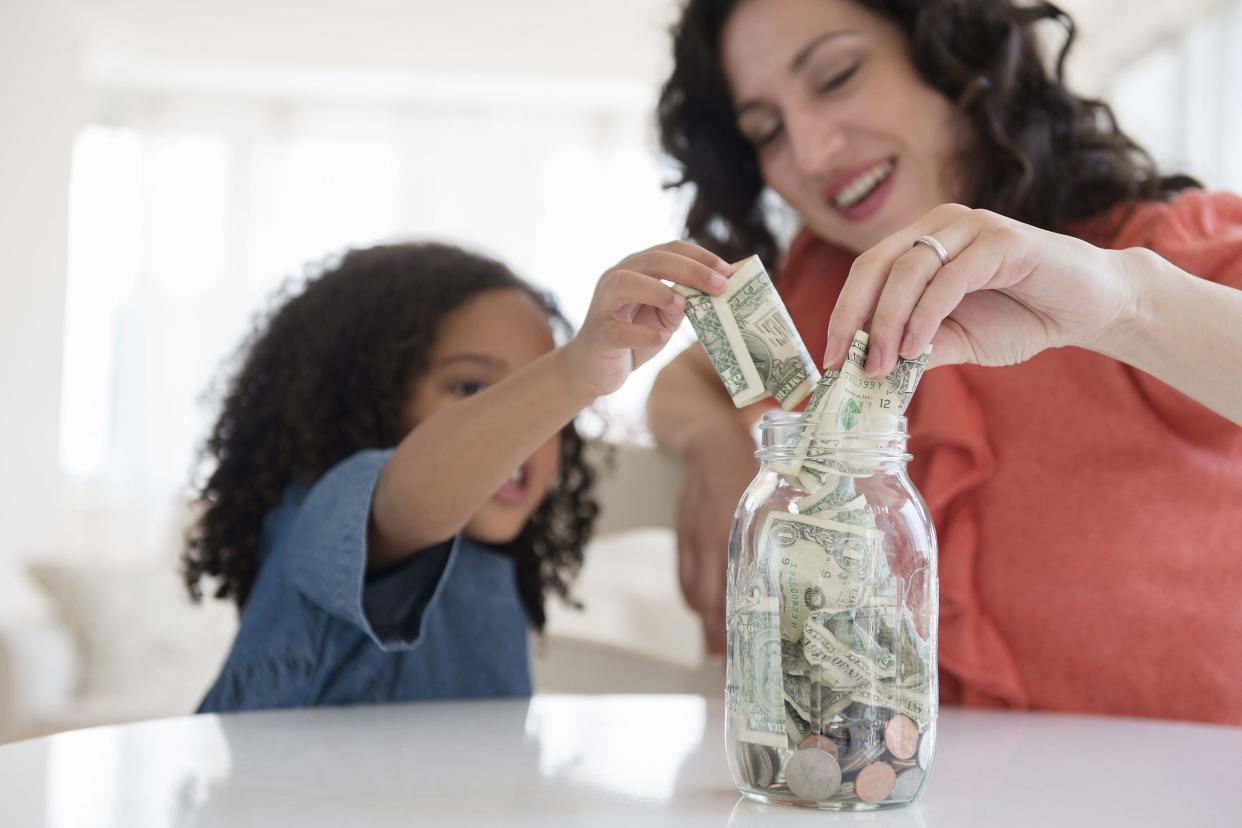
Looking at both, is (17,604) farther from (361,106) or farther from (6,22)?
(361,106)

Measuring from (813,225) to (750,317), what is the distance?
782mm

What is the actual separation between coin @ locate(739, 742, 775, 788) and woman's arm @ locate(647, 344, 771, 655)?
706 mm

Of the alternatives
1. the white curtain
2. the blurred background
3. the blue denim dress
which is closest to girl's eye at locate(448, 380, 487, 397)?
the blue denim dress

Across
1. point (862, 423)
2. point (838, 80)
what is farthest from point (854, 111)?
point (862, 423)

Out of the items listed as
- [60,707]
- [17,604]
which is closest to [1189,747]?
[60,707]

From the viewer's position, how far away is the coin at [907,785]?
24.7 inches

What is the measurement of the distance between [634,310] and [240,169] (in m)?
5.96

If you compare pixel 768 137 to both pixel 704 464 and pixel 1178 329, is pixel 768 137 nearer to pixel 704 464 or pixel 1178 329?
pixel 704 464

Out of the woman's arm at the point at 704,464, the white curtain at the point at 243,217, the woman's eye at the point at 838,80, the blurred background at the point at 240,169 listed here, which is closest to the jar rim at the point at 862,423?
the woman's arm at the point at 704,464

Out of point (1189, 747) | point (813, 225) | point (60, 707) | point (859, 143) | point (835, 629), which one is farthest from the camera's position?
point (60, 707)

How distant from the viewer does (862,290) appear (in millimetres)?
695

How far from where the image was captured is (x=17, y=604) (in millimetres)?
4812

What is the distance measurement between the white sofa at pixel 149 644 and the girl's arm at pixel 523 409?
1086 mm

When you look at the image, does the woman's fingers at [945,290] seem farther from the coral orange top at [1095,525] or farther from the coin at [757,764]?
the coral orange top at [1095,525]
